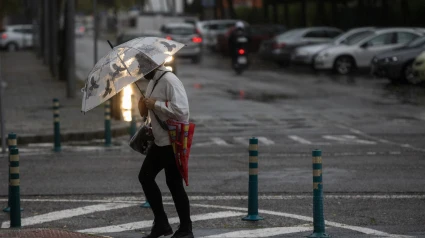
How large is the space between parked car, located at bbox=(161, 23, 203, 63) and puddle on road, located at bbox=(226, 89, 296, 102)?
15655mm

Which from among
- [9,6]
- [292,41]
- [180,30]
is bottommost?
[292,41]

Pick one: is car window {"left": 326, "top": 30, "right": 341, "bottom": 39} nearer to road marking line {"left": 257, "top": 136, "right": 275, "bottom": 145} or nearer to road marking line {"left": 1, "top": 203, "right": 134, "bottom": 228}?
road marking line {"left": 257, "top": 136, "right": 275, "bottom": 145}

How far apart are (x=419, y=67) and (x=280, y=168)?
52.1ft

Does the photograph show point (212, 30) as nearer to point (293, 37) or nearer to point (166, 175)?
point (293, 37)

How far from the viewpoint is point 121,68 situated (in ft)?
27.8

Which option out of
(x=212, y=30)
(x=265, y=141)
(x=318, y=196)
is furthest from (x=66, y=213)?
(x=212, y=30)

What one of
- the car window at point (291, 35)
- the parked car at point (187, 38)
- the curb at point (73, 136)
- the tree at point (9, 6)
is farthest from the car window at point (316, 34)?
the tree at point (9, 6)

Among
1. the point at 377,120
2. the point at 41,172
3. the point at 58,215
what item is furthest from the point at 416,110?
the point at 58,215

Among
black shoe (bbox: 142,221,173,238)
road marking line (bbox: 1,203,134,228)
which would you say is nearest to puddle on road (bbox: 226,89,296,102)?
road marking line (bbox: 1,203,134,228)

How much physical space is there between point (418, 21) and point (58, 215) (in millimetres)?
37345

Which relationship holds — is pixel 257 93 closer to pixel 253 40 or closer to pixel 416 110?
pixel 416 110

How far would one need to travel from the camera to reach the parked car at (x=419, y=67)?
2895 centimetres

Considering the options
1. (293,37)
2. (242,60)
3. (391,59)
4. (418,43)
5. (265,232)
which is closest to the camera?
(265,232)

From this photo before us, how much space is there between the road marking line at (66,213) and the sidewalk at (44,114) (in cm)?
722
